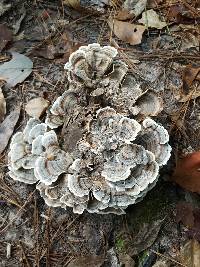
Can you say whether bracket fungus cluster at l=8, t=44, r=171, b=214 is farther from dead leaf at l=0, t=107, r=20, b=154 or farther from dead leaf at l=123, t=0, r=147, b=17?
dead leaf at l=123, t=0, r=147, b=17

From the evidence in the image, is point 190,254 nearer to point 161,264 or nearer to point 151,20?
point 161,264

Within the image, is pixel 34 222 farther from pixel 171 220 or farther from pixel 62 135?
pixel 171 220

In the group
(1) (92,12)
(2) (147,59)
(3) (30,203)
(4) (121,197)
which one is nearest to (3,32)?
(1) (92,12)

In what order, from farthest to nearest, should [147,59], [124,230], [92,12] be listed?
[92,12], [147,59], [124,230]

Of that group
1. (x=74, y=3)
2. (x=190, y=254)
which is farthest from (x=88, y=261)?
(x=74, y=3)

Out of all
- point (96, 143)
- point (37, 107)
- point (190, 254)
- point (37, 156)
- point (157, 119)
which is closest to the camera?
point (96, 143)

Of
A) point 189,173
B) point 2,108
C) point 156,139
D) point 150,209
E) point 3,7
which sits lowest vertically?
point 150,209

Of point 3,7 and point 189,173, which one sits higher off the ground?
point 3,7

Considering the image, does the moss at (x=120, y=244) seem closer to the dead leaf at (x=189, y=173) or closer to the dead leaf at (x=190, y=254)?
the dead leaf at (x=190, y=254)
